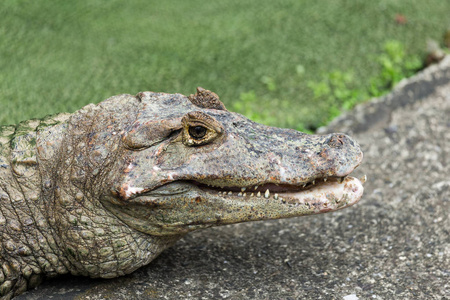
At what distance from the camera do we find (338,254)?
3719 millimetres

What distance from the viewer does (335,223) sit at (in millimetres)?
4145

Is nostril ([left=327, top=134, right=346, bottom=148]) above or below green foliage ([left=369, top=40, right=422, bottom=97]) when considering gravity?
below

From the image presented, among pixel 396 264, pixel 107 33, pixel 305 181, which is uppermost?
pixel 107 33

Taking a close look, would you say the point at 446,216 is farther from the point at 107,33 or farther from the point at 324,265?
the point at 107,33

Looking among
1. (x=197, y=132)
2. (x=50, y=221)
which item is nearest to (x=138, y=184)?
(x=197, y=132)

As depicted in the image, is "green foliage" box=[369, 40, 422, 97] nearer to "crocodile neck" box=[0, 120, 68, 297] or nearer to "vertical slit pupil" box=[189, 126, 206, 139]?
"vertical slit pupil" box=[189, 126, 206, 139]

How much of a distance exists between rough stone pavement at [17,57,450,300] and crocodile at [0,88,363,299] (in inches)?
12.0

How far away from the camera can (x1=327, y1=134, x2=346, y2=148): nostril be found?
3047mm

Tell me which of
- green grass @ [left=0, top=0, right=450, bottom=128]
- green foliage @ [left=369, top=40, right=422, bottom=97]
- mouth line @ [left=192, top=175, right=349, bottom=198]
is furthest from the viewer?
green foliage @ [left=369, top=40, right=422, bottom=97]

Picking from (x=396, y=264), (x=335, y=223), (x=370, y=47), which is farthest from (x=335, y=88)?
(x=396, y=264)

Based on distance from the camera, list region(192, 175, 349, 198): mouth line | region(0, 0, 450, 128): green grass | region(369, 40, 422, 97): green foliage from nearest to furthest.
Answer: region(192, 175, 349, 198): mouth line < region(0, 0, 450, 128): green grass < region(369, 40, 422, 97): green foliage

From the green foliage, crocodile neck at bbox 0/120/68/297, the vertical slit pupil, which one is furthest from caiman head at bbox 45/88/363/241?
the green foliage

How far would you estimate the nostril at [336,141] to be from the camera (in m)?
3.05

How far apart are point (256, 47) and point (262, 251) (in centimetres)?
333
